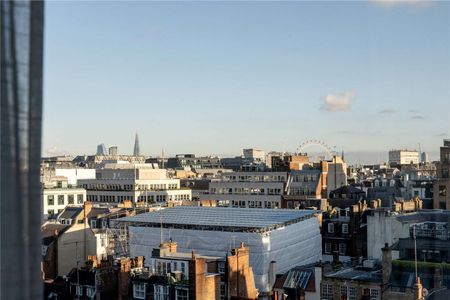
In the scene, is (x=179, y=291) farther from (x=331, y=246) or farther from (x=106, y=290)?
(x=331, y=246)

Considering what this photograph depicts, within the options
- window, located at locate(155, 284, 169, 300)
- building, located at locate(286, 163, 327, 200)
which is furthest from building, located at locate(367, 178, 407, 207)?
window, located at locate(155, 284, 169, 300)

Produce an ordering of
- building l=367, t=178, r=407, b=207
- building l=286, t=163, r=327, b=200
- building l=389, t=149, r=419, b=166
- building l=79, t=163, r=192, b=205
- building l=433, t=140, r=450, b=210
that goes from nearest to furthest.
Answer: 1. building l=433, t=140, r=450, b=210
2. building l=367, t=178, r=407, b=207
3. building l=286, t=163, r=327, b=200
4. building l=79, t=163, r=192, b=205
5. building l=389, t=149, r=419, b=166

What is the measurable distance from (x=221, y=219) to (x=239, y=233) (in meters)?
2.95

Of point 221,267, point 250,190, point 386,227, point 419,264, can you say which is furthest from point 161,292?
point 250,190

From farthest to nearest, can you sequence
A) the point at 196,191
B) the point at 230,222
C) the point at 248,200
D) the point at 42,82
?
the point at 196,191
the point at 248,200
the point at 230,222
the point at 42,82

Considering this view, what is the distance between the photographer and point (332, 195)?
59344 millimetres

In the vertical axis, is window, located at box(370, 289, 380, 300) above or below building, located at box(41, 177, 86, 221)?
below

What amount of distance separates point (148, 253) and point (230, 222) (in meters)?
4.99

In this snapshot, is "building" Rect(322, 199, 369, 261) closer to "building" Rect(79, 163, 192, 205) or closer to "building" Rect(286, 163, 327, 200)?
"building" Rect(286, 163, 327, 200)

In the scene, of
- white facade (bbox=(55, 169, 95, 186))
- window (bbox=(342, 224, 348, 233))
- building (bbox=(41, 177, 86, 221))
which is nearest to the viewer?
window (bbox=(342, 224, 348, 233))

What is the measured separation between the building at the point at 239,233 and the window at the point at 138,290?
351 inches

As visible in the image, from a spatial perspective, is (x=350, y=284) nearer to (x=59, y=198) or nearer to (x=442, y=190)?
(x=442, y=190)

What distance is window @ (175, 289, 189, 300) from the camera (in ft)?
73.4

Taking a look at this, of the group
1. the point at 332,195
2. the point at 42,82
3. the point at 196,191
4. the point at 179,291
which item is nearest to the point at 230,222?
the point at 179,291
